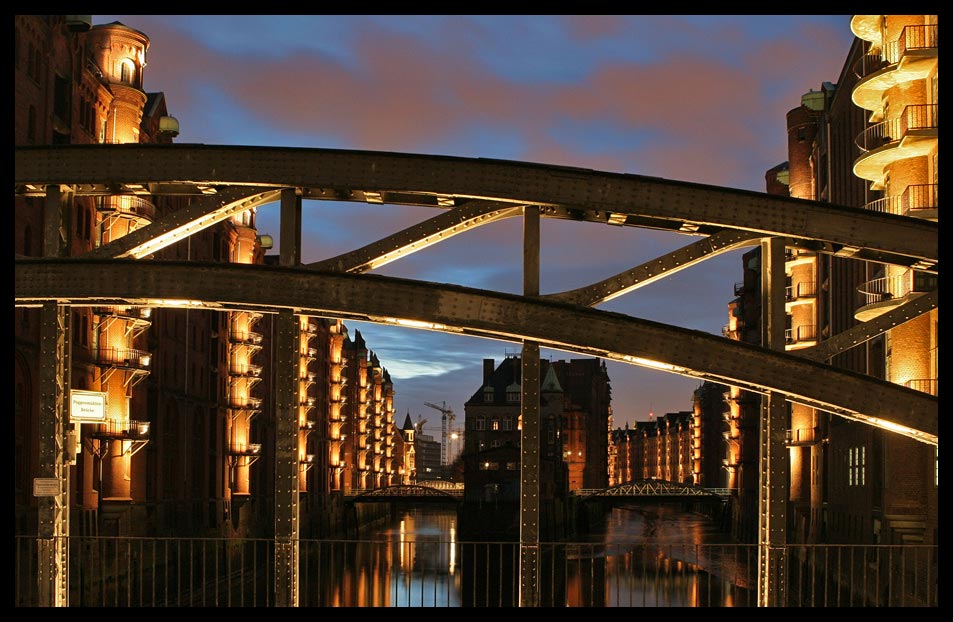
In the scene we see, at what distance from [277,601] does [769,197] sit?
285 inches

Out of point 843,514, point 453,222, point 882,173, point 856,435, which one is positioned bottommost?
point 843,514

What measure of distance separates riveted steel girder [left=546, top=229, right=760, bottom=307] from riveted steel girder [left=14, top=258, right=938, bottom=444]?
183 millimetres

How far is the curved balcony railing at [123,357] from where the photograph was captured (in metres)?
43.8

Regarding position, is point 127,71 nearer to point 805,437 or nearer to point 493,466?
point 805,437

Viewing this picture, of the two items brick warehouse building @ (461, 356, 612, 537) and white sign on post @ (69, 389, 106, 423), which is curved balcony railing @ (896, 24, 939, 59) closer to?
brick warehouse building @ (461, 356, 612, 537)

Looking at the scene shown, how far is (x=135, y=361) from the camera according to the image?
150 feet

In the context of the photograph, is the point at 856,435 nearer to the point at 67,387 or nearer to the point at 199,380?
the point at 199,380

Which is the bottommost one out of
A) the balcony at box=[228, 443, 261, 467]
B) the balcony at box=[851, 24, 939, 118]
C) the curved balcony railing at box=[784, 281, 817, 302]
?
the balcony at box=[228, 443, 261, 467]

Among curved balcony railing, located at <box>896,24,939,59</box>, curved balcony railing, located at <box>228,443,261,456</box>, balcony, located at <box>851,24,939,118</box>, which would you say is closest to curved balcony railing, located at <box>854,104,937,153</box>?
balcony, located at <box>851,24,939,118</box>

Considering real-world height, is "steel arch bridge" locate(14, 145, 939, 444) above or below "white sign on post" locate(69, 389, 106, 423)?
above

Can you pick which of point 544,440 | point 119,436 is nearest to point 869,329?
point 119,436

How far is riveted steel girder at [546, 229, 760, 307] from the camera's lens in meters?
14.1

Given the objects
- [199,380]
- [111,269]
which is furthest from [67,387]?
[199,380]

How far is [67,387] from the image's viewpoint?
48.6ft
